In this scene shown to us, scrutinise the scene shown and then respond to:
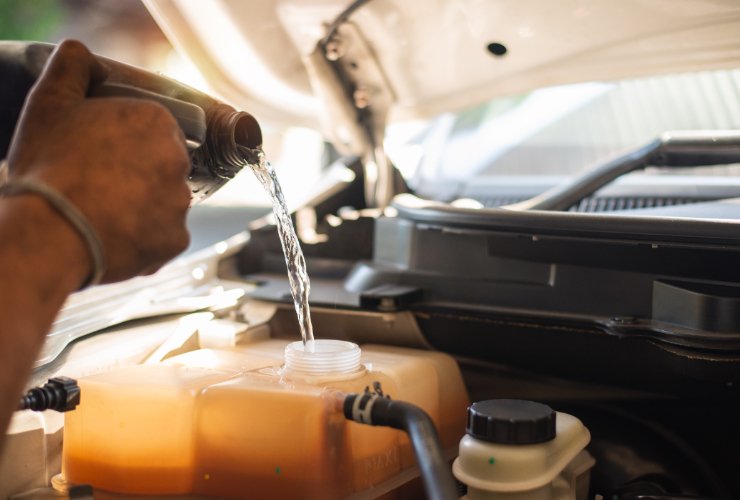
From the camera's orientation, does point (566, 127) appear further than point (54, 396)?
Yes

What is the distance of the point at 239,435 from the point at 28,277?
1.33ft

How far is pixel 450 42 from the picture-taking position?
4.87ft

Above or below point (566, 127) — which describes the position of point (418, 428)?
below

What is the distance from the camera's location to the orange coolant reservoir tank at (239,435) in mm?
938

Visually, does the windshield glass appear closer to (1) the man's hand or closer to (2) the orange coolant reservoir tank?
(2) the orange coolant reservoir tank

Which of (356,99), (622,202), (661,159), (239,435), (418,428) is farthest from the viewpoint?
(356,99)

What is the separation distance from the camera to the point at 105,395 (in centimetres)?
101

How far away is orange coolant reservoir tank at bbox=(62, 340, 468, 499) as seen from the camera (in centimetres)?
94

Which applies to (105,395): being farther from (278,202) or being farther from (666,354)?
(666,354)

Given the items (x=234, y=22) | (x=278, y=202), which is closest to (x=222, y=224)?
(x=234, y=22)

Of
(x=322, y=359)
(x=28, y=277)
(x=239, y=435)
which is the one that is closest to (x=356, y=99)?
(x=322, y=359)

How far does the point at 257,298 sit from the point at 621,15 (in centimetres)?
75

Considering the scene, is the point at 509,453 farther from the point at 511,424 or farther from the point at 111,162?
the point at 111,162

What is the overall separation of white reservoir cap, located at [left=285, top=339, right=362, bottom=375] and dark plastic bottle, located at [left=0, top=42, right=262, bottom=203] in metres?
0.23
